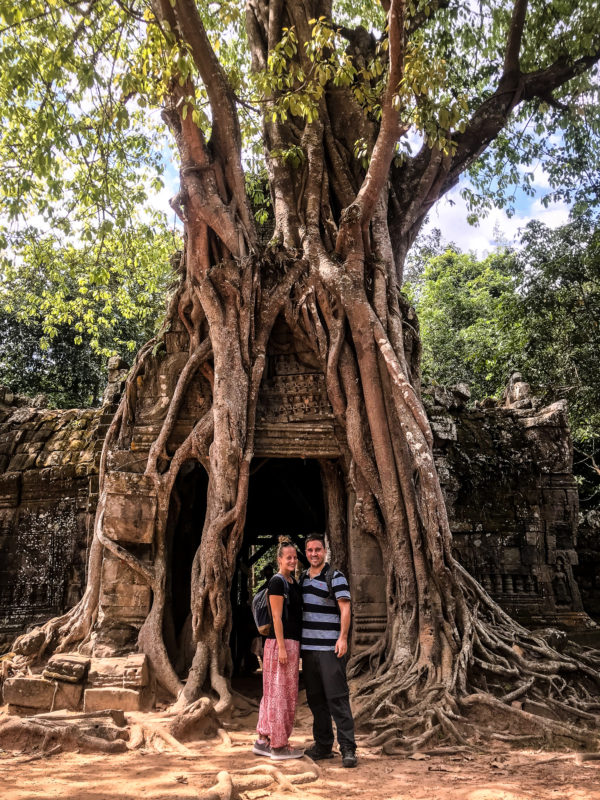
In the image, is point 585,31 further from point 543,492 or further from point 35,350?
point 35,350

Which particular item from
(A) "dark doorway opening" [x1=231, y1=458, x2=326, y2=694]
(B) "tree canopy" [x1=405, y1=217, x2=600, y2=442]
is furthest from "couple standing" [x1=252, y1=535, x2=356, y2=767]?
(B) "tree canopy" [x1=405, y1=217, x2=600, y2=442]

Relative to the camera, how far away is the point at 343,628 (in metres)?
3.46

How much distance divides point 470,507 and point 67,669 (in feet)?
13.3

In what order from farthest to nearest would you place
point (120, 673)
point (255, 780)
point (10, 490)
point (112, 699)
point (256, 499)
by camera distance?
point (256, 499)
point (10, 490)
point (120, 673)
point (112, 699)
point (255, 780)

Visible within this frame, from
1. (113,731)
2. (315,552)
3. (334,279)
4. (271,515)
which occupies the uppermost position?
(334,279)

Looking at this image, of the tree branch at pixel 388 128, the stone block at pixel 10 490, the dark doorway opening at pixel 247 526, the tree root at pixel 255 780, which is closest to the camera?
the tree root at pixel 255 780

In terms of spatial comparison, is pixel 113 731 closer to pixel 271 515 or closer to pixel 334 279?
pixel 334 279

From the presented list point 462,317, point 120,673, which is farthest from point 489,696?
point 462,317

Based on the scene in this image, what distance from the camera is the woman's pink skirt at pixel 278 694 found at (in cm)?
353

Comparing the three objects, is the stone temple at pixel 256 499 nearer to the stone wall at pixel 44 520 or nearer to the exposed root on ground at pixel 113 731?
the stone wall at pixel 44 520

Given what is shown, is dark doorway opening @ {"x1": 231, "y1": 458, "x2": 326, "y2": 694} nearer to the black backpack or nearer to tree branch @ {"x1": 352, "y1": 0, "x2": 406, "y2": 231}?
tree branch @ {"x1": 352, "y1": 0, "x2": 406, "y2": 231}

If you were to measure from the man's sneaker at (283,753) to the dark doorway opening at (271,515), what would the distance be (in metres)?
2.95

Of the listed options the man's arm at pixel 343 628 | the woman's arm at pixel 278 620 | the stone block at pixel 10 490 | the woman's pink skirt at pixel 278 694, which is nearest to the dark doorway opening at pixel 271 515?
the stone block at pixel 10 490

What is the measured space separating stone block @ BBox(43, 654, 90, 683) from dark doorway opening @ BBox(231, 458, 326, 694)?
6.61ft
